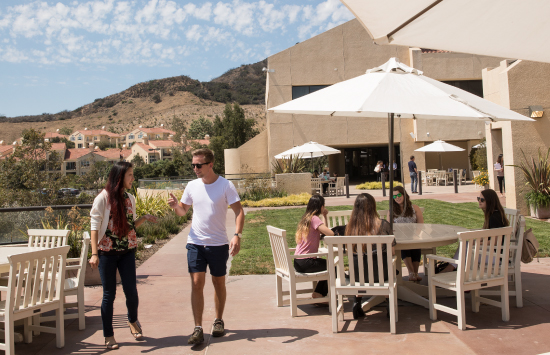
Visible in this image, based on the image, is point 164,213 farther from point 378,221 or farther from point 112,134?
point 112,134

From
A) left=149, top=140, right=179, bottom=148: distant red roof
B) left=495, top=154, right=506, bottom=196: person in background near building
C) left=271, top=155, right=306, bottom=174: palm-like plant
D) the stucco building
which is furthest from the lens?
left=149, top=140, right=179, bottom=148: distant red roof

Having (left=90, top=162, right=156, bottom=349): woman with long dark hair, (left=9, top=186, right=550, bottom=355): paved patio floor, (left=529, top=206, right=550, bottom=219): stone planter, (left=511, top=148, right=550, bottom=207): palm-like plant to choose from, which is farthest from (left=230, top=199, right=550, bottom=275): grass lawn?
(left=90, top=162, right=156, bottom=349): woman with long dark hair

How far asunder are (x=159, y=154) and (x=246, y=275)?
95225mm

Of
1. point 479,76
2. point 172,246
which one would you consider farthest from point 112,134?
point 172,246

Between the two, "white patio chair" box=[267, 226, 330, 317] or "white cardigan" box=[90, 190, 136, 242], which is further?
"white patio chair" box=[267, 226, 330, 317]

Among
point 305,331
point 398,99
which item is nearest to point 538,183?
point 398,99

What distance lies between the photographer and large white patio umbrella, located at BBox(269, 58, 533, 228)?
4.62 m

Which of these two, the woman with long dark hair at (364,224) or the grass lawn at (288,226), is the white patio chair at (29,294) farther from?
the grass lawn at (288,226)

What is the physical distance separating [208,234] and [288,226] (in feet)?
25.4

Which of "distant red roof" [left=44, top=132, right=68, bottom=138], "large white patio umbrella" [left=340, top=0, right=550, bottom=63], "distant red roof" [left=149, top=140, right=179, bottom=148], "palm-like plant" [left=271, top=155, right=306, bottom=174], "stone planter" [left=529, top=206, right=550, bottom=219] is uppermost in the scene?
"distant red roof" [left=44, top=132, right=68, bottom=138]

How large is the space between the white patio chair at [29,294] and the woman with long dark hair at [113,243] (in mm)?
392

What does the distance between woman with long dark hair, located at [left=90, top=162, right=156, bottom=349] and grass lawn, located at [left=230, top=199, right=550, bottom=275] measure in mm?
2965

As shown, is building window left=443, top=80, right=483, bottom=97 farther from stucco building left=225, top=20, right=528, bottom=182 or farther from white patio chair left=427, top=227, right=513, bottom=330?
white patio chair left=427, top=227, right=513, bottom=330

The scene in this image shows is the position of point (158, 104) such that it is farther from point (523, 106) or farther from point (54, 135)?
point (523, 106)
